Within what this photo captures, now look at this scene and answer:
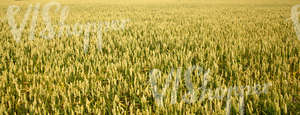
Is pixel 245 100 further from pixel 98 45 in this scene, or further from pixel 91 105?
pixel 98 45

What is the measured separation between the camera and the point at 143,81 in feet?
6.86

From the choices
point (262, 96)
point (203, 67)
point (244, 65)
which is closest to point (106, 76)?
point (203, 67)

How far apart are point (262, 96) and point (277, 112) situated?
36cm

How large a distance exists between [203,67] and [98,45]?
7.02ft

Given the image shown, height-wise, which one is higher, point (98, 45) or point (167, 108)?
point (98, 45)

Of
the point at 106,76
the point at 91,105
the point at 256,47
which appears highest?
the point at 256,47

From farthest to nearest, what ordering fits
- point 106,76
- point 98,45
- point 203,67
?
point 98,45
point 203,67
point 106,76

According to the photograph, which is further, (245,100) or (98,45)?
(98,45)

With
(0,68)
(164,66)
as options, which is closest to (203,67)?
(164,66)

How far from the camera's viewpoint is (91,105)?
5.74 feet

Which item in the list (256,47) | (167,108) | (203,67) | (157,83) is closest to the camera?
(167,108)

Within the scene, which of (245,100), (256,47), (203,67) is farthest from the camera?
(256,47)

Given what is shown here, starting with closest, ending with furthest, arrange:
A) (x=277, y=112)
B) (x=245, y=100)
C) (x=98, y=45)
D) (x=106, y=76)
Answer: (x=277, y=112), (x=245, y=100), (x=106, y=76), (x=98, y=45)

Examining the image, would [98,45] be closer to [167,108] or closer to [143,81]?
[143,81]
